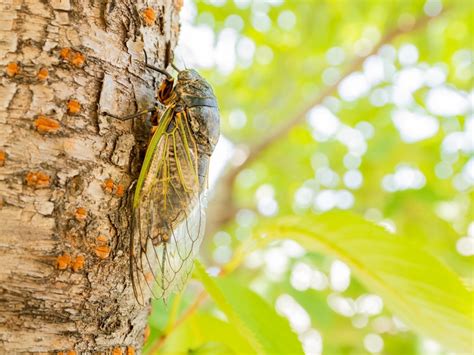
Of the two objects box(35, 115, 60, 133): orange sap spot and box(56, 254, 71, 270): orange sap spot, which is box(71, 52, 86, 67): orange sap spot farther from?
box(56, 254, 71, 270): orange sap spot

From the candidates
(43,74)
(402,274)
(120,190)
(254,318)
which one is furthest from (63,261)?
(402,274)

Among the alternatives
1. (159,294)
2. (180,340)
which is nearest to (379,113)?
(180,340)

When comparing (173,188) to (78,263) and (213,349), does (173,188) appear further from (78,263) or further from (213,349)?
(213,349)

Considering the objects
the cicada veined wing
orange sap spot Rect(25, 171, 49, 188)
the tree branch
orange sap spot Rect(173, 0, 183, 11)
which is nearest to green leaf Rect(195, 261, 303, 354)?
the cicada veined wing

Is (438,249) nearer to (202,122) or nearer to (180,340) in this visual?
(180,340)

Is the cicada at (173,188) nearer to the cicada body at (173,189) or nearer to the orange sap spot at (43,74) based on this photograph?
the cicada body at (173,189)
